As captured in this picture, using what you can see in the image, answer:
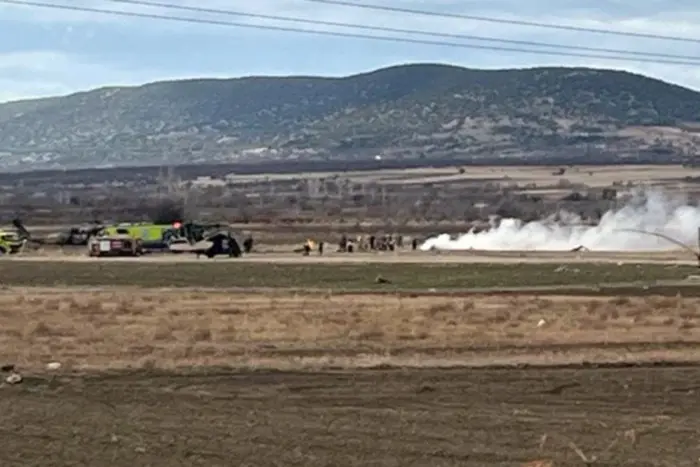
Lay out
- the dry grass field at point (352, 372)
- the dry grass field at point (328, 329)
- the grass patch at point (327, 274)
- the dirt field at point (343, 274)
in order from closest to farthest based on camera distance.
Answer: the dry grass field at point (352, 372) → the dry grass field at point (328, 329) → the dirt field at point (343, 274) → the grass patch at point (327, 274)

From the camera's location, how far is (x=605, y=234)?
111 m

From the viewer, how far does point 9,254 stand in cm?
10262

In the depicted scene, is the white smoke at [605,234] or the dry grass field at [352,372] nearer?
the dry grass field at [352,372]

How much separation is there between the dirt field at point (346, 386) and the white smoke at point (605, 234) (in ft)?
181

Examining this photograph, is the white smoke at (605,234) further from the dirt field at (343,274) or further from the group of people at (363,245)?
the dirt field at (343,274)

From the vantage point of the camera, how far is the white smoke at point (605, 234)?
107 metres

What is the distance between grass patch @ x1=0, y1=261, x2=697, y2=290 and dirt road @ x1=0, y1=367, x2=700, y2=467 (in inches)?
1259

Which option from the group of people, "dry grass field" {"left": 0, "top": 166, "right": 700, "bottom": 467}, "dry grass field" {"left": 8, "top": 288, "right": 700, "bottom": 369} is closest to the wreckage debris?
"dry grass field" {"left": 0, "top": 166, "right": 700, "bottom": 467}

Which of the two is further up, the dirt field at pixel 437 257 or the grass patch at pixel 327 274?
the grass patch at pixel 327 274

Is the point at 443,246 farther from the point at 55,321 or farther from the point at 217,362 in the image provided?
the point at 217,362

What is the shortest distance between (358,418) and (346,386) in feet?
13.9

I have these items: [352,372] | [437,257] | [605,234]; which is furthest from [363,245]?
[352,372]

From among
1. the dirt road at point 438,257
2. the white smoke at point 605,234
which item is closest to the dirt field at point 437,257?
the dirt road at point 438,257

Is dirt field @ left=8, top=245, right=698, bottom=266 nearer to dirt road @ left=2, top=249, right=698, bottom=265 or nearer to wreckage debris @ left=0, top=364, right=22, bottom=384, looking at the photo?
dirt road @ left=2, top=249, right=698, bottom=265
